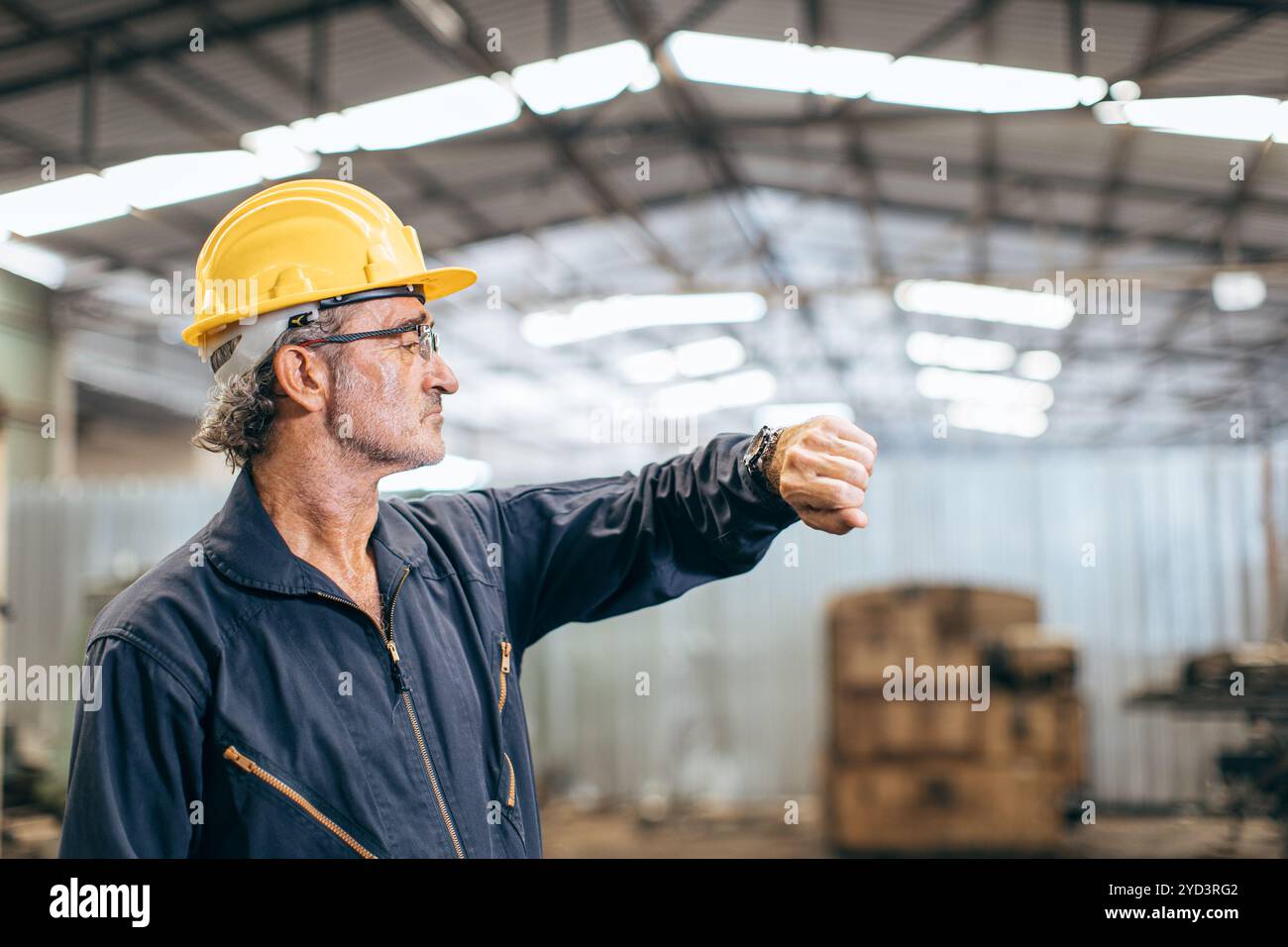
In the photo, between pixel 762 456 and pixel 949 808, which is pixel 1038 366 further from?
pixel 762 456

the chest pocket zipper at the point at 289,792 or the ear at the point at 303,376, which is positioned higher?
the ear at the point at 303,376

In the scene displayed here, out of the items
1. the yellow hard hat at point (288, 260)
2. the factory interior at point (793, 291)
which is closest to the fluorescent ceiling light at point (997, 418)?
the factory interior at point (793, 291)

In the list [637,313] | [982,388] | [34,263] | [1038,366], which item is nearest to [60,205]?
[34,263]

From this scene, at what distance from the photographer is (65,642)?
Result: 9625mm

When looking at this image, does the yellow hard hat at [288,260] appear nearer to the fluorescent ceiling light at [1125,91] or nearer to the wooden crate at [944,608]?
the wooden crate at [944,608]

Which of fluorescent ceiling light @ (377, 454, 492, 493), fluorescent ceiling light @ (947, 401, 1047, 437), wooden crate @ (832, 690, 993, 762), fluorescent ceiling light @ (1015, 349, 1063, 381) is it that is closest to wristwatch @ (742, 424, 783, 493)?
fluorescent ceiling light @ (377, 454, 492, 493)

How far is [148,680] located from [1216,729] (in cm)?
947

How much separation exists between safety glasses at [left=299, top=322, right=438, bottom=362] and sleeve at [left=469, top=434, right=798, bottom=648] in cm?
36

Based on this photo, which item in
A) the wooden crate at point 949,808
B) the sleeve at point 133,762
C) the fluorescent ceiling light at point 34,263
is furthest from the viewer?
the fluorescent ceiling light at point 34,263

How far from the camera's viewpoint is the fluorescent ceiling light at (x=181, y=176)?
830 cm

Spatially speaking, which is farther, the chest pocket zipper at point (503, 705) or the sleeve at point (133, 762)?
the chest pocket zipper at point (503, 705)

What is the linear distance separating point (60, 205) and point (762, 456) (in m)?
8.70

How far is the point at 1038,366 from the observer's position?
1568cm

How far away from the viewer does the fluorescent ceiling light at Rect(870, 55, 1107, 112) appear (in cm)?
802
